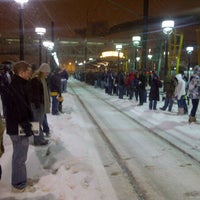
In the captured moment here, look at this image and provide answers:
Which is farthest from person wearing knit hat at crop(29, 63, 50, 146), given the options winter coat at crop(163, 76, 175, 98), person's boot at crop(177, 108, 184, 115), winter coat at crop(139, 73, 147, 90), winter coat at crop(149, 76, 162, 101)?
winter coat at crop(139, 73, 147, 90)

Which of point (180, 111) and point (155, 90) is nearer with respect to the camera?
point (180, 111)

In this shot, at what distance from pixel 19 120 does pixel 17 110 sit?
147 mm

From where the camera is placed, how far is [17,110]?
5.20 meters

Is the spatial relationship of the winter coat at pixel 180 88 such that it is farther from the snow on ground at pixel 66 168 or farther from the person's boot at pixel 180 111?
the snow on ground at pixel 66 168

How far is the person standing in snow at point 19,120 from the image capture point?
5203 mm

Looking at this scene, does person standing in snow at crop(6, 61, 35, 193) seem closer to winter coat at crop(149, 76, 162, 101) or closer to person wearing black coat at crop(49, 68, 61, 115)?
person wearing black coat at crop(49, 68, 61, 115)

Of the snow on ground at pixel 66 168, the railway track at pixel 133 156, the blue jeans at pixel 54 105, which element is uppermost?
the blue jeans at pixel 54 105

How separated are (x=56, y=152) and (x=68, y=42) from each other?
53797 mm

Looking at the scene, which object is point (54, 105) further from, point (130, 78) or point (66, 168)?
point (130, 78)

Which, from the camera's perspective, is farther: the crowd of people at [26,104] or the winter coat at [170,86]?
the winter coat at [170,86]

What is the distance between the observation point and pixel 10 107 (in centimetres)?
523

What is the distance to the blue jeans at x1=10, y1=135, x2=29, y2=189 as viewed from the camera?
5.36 m

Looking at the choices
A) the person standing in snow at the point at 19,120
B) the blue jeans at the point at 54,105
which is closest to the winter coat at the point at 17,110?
the person standing in snow at the point at 19,120

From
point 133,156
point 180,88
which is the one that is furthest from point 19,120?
point 180,88
